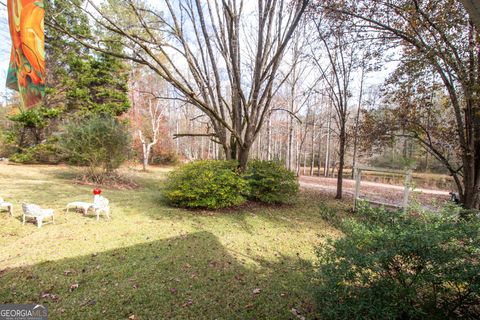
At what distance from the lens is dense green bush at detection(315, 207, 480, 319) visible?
151 centimetres

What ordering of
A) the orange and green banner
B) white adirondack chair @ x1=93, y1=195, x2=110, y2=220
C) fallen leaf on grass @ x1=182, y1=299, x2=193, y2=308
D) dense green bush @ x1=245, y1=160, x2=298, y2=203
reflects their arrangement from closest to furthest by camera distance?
fallen leaf on grass @ x1=182, y1=299, x2=193, y2=308 → the orange and green banner → white adirondack chair @ x1=93, y1=195, x2=110, y2=220 → dense green bush @ x1=245, y1=160, x2=298, y2=203

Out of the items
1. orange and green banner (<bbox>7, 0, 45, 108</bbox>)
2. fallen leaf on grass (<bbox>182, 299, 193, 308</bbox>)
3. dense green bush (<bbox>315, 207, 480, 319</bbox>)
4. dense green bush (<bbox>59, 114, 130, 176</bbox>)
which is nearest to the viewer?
dense green bush (<bbox>315, 207, 480, 319</bbox>)

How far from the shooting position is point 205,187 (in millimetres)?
5930

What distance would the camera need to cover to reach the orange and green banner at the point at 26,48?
251 cm

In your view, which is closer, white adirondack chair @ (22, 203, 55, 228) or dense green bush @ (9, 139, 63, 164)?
white adirondack chair @ (22, 203, 55, 228)

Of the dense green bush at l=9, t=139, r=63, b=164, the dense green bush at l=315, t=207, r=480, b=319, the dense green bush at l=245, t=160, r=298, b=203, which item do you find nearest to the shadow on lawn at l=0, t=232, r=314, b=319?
the dense green bush at l=315, t=207, r=480, b=319

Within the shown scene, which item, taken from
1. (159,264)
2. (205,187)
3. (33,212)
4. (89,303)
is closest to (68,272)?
(89,303)

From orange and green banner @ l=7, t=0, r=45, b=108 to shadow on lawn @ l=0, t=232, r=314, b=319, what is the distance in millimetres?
2243

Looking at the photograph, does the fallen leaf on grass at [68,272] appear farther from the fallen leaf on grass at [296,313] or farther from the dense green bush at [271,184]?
the dense green bush at [271,184]

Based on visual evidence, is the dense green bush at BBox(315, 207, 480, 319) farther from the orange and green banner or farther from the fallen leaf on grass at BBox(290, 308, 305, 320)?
the orange and green banner

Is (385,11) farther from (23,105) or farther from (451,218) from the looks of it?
(23,105)

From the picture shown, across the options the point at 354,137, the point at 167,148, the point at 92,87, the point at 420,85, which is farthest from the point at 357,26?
the point at 167,148

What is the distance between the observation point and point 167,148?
21844 millimetres

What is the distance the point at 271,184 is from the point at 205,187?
2.23 metres
